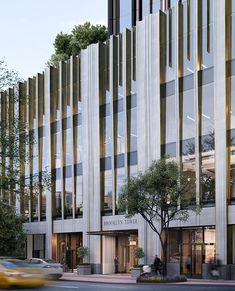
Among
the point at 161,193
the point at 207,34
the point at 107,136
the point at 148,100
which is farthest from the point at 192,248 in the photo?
the point at 207,34

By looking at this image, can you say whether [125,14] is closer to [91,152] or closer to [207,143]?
[91,152]

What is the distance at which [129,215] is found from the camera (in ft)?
143

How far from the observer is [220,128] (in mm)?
43594

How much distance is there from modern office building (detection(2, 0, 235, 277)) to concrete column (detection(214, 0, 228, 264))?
6cm

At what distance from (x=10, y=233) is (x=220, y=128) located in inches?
888

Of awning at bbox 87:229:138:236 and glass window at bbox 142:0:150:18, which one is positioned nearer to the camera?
awning at bbox 87:229:138:236

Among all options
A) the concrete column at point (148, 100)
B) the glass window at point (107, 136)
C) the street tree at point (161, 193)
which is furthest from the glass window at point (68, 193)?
the street tree at point (161, 193)

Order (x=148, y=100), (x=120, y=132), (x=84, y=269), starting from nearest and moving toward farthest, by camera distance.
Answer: (x=148, y=100), (x=120, y=132), (x=84, y=269)

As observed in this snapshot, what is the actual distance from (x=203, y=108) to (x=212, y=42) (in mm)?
4365

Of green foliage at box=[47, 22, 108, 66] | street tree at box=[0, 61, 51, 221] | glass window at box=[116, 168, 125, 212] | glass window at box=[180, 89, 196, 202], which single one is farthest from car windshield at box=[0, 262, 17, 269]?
green foliage at box=[47, 22, 108, 66]

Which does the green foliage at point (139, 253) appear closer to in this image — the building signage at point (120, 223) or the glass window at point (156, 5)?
the building signage at point (120, 223)

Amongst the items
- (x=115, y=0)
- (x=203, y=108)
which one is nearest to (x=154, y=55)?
Answer: (x=203, y=108)

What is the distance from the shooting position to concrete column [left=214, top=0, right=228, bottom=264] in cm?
4272

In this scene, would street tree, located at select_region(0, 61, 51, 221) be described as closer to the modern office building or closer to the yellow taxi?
the modern office building
